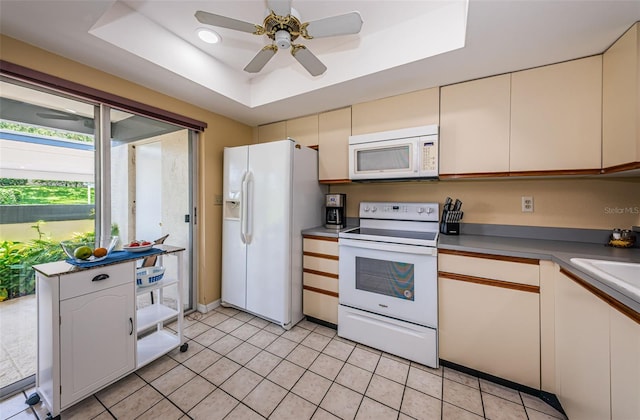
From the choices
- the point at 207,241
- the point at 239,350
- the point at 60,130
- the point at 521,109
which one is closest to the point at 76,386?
the point at 239,350

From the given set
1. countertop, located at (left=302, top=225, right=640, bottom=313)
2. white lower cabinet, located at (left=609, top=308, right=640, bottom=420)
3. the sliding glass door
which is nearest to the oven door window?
countertop, located at (left=302, top=225, right=640, bottom=313)

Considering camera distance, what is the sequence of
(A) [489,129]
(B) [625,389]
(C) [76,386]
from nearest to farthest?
1. (B) [625,389]
2. (C) [76,386]
3. (A) [489,129]

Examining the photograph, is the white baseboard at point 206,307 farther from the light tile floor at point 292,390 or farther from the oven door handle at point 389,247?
the oven door handle at point 389,247

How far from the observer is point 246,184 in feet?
8.04

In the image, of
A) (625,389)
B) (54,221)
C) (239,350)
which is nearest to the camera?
(625,389)

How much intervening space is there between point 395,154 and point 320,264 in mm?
1207

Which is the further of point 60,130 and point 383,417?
point 60,130

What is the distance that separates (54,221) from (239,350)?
64.0 inches

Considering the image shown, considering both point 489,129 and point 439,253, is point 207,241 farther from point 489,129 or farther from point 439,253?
point 489,129

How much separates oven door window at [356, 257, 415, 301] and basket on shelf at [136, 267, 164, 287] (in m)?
1.56

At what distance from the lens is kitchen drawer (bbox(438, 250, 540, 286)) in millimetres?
1506

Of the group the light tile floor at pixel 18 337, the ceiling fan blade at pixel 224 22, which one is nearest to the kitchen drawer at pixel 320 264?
the ceiling fan blade at pixel 224 22

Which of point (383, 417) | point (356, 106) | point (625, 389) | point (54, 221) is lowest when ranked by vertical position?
point (383, 417)

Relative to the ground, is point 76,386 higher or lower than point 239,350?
higher
